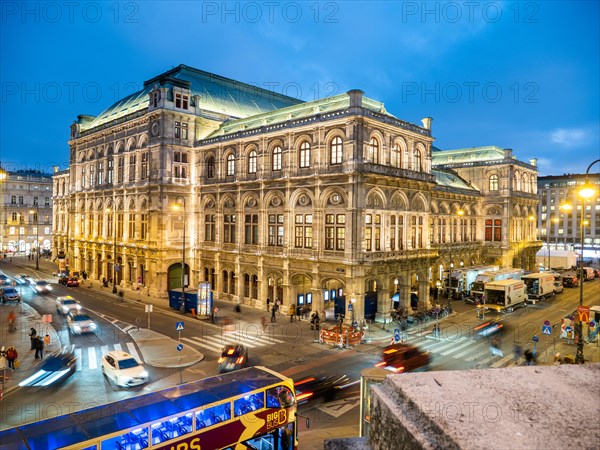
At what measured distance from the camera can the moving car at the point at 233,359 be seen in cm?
2348

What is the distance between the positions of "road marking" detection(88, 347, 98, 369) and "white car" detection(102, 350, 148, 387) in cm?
275

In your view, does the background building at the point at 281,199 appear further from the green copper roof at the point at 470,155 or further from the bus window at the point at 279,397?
the bus window at the point at 279,397

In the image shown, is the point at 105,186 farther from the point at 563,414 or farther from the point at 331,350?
the point at 563,414

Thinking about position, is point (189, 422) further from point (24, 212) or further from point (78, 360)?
point (24, 212)

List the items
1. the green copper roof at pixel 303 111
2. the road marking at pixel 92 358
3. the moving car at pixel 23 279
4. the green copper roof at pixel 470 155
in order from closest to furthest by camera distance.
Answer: the road marking at pixel 92 358
the green copper roof at pixel 303 111
the moving car at pixel 23 279
the green copper roof at pixel 470 155

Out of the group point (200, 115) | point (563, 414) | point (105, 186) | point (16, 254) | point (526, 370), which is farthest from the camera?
point (16, 254)

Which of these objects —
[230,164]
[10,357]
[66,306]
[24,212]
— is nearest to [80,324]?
[66,306]

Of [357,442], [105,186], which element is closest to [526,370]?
[357,442]

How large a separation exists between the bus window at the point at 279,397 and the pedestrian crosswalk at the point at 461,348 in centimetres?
1574

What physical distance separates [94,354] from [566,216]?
434ft

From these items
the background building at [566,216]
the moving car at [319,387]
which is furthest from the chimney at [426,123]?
the background building at [566,216]

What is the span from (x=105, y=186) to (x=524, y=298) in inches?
2237

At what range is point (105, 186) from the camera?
197 ft

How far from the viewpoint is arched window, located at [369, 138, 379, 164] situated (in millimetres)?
36994
